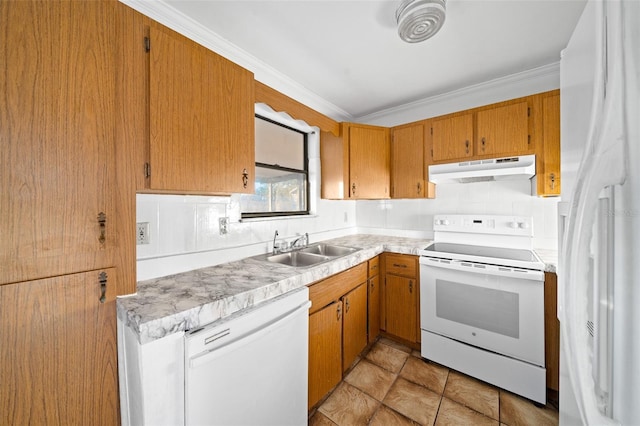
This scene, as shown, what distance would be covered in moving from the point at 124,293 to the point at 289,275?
2.49ft

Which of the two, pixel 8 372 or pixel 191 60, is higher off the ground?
pixel 191 60

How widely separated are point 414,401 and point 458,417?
27 centimetres

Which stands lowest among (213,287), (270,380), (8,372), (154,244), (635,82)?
(270,380)

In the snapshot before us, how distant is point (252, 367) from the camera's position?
3.71 ft

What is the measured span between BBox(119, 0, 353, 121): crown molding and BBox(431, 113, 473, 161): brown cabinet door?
123 centimetres

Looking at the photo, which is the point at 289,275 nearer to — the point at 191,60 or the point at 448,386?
the point at 191,60

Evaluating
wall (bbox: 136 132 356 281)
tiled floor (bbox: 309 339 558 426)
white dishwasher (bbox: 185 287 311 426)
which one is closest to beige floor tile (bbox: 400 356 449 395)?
tiled floor (bbox: 309 339 558 426)

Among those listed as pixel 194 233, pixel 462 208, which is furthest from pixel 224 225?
pixel 462 208

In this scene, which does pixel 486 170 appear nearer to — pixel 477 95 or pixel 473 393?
pixel 477 95

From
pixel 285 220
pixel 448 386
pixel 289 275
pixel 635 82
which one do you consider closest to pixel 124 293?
pixel 289 275

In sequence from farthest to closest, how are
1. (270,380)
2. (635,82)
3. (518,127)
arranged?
(518,127) < (270,380) < (635,82)

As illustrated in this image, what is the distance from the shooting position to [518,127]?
6.70 ft

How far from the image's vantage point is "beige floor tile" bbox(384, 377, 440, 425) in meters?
1.62

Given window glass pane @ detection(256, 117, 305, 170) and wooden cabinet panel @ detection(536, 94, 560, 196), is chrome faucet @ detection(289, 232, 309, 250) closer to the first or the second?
window glass pane @ detection(256, 117, 305, 170)
